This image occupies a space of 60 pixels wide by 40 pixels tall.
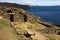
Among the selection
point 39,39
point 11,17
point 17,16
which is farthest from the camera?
point 17,16

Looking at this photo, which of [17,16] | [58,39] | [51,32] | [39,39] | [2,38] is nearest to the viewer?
[2,38]

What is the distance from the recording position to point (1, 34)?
15891mm

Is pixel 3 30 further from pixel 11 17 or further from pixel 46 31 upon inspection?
pixel 11 17

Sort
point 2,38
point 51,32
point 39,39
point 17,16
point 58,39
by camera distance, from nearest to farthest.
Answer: point 2,38 → point 39,39 → point 58,39 → point 51,32 → point 17,16

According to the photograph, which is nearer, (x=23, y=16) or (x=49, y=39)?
(x=49, y=39)

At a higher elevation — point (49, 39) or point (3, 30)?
point (3, 30)

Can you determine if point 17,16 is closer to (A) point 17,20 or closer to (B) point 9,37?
(A) point 17,20

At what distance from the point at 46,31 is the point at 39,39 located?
319 inches

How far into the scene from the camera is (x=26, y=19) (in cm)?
3984

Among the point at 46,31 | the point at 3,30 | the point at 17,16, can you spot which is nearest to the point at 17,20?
the point at 17,16

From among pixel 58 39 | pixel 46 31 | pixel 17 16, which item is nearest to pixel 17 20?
pixel 17 16

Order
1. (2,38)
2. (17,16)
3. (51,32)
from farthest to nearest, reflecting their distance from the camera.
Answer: (17,16) < (51,32) < (2,38)

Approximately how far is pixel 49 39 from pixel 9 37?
420 inches

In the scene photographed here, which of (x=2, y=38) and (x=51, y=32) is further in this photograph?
(x=51, y=32)
